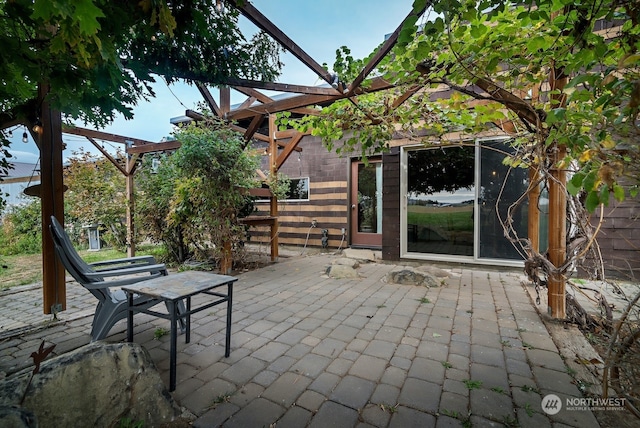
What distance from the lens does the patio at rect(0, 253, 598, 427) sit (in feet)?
4.64

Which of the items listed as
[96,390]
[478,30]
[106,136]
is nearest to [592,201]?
[478,30]

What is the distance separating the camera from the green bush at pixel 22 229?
20.4 feet

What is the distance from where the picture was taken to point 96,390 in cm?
123

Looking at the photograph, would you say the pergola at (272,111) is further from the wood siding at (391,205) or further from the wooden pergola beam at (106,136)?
the wooden pergola beam at (106,136)

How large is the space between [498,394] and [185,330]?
217cm

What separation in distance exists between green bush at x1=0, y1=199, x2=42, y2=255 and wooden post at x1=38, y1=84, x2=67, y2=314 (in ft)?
Result: 16.7

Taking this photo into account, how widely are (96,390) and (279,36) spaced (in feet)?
9.14

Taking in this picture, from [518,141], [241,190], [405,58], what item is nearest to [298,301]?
[241,190]

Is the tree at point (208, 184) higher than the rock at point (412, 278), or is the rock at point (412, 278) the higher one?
the tree at point (208, 184)

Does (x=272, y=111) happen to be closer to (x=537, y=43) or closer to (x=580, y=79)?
(x=537, y=43)

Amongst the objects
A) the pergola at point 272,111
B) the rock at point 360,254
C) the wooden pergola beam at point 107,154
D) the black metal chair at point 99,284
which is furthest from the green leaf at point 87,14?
the wooden pergola beam at point 107,154

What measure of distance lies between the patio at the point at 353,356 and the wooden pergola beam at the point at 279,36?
242cm

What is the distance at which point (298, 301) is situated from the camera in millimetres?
3105

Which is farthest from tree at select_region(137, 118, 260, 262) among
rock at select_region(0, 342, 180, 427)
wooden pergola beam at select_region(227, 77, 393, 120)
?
rock at select_region(0, 342, 180, 427)
